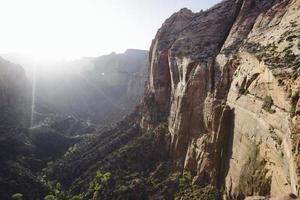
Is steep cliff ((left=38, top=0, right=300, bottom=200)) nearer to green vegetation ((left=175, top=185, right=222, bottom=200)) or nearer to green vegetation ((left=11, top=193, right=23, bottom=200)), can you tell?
green vegetation ((left=175, top=185, right=222, bottom=200))

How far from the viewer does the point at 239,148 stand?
157 ft

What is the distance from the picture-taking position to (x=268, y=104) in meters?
39.2

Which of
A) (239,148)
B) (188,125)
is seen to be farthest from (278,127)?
(188,125)

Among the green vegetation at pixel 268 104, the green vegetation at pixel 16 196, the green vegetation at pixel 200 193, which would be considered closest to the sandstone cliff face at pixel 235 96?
the green vegetation at pixel 268 104

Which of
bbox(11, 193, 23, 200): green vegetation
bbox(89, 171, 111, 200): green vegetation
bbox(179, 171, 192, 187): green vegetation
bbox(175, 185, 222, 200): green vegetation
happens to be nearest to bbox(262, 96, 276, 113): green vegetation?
bbox(175, 185, 222, 200): green vegetation

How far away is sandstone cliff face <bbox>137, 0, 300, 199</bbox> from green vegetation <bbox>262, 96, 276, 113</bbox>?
96mm

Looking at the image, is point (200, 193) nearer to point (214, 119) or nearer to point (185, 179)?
point (185, 179)

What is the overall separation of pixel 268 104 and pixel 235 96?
42.1ft

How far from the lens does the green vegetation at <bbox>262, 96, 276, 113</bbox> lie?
38403mm

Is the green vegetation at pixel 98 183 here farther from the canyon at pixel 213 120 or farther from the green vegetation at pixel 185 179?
the green vegetation at pixel 185 179

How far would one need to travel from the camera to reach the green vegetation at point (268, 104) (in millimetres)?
38403

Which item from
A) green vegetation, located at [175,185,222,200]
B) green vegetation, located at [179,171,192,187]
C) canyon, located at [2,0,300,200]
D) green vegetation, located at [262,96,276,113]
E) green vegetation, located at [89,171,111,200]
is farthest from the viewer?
green vegetation, located at [89,171,111,200]

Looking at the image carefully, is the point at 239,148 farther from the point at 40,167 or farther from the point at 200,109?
the point at 40,167

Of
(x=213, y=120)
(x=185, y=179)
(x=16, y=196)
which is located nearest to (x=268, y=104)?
(x=213, y=120)
